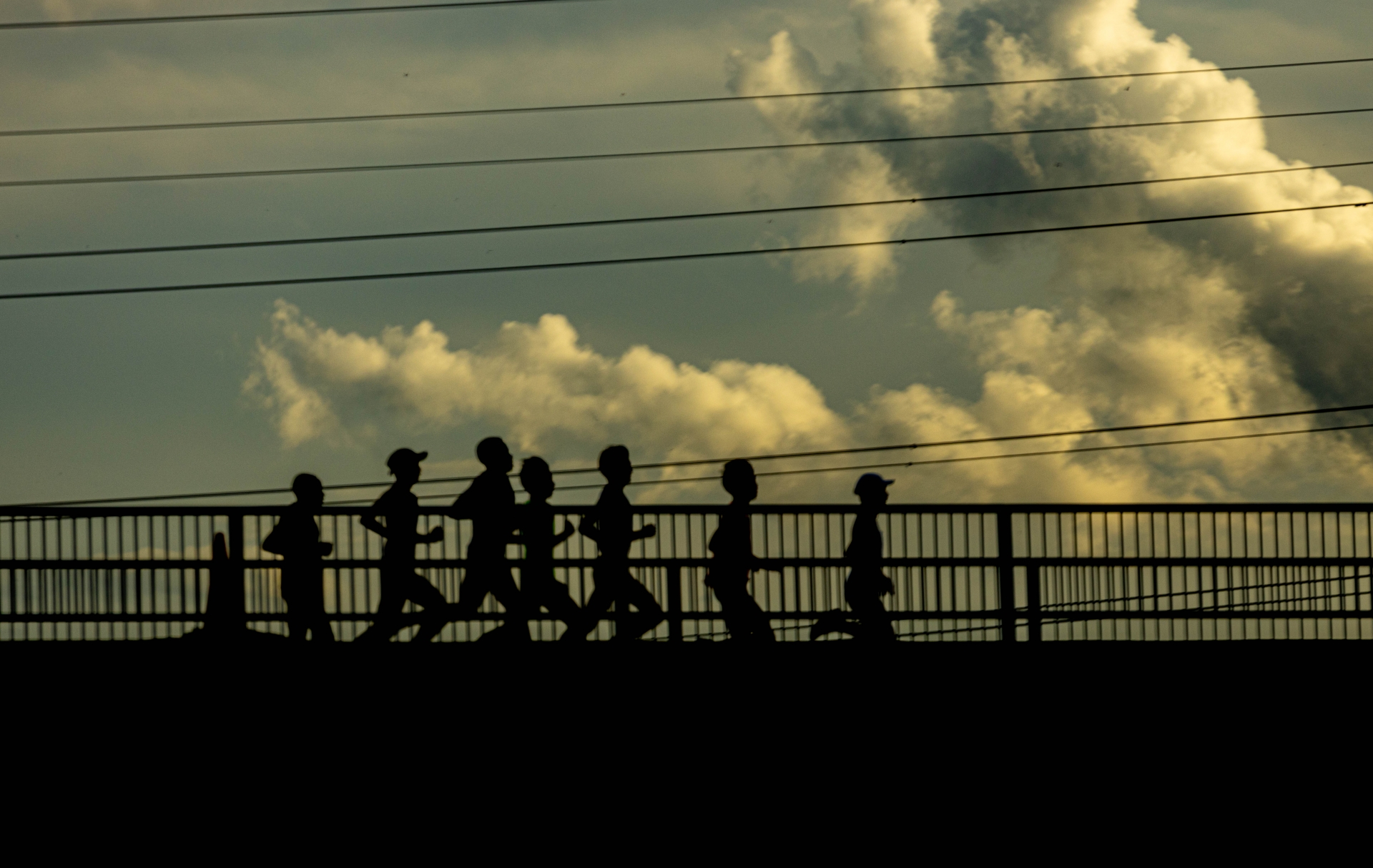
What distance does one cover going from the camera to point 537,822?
8.61 meters

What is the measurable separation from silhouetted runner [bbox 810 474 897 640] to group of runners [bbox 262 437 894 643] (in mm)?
10

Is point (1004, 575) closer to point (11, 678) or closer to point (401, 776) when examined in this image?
point (401, 776)

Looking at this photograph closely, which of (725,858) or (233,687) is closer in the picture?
(725,858)

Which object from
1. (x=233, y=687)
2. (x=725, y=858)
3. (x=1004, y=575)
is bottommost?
(x=725, y=858)

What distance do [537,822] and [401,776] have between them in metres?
1.23

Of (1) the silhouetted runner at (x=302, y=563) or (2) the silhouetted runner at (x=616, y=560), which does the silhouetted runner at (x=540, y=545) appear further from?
(1) the silhouetted runner at (x=302, y=563)

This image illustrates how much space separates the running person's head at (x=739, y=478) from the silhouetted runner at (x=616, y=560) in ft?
2.38

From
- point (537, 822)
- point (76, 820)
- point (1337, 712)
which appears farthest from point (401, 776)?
point (1337, 712)

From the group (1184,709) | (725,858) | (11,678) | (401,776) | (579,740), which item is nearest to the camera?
(725,858)

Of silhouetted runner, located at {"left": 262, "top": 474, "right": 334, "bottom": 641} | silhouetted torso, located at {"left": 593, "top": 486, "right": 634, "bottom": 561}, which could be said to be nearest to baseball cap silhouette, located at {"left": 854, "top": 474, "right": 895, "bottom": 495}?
silhouetted torso, located at {"left": 593, "top": 486, "right": 634, "bottom": 561}

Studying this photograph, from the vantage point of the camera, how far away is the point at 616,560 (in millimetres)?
11820

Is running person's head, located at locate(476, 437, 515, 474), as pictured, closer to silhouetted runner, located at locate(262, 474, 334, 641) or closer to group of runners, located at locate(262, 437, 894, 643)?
group of runners, located at locate(262, 437, 894, 643)

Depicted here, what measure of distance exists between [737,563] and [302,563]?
11.2ft

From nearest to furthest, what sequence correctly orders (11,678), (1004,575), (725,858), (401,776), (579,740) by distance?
(725,858), (401,776), (579,740), (11,678), (1004,575)
